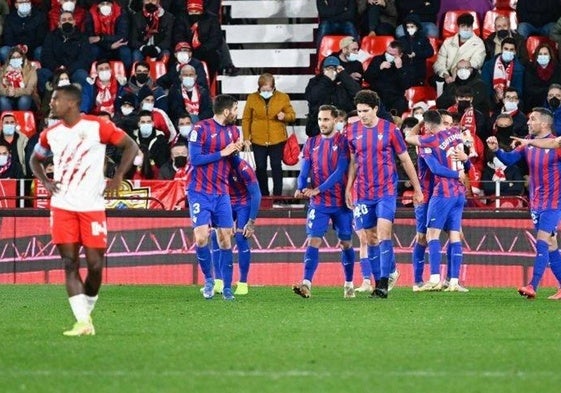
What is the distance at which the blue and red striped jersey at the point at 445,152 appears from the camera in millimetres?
18766

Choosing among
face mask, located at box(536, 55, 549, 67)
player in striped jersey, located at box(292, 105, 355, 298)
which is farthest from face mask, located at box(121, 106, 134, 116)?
player in striped jersey, located at box(292, 105, 355, 298)

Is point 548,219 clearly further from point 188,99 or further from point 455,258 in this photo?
point 188,99

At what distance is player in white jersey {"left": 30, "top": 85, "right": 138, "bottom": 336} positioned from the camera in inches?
474

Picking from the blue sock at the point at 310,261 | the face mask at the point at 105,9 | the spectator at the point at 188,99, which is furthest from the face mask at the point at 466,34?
the blue sock at the point at 310,261

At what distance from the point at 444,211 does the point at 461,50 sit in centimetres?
754

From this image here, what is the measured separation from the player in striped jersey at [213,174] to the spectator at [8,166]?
7703mm

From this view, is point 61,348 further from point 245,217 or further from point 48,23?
point 48,23

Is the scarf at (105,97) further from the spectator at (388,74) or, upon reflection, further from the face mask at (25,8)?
the spectator at (388,74)

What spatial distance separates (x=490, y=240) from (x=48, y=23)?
34.4ft

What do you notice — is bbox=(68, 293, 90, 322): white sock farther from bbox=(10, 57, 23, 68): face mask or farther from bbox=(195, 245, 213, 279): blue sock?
bbox=(10, 57, 23, 68): face mask

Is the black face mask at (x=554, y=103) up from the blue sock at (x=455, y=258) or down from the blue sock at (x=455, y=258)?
up

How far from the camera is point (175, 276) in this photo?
2209 centimetres

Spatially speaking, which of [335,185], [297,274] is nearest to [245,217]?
[335,185]

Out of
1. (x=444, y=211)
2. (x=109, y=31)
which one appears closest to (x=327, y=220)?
(x=444, y=211)
